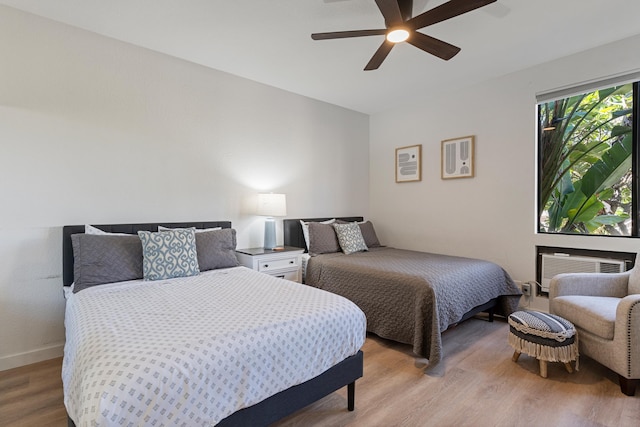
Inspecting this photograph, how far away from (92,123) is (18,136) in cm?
48

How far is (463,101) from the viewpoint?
3.84 metres

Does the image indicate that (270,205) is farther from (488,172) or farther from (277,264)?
(488,172)

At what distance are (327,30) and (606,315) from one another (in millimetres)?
2891

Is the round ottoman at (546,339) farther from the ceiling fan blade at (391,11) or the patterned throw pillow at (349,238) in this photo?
the ceiling fan blade at (391,11)

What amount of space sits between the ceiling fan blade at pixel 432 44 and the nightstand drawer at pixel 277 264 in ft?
7.40

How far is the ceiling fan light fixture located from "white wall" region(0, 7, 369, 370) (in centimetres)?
187

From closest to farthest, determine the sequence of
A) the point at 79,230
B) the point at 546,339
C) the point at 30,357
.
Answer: the point at 546,339, the point at 30,357, the point at 79,230

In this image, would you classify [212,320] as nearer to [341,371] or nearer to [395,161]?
[341,371]

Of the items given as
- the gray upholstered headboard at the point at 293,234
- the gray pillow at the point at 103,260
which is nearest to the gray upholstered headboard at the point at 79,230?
the gray pillow at the point at 103,260

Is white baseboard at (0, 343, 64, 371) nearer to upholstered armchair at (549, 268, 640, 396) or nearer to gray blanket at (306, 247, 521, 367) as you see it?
gray blanket at (306, 247, 521, 367)

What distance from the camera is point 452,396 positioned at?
6.57 ft

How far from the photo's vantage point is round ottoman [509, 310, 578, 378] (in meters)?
2.16

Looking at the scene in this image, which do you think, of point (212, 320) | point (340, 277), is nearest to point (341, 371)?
point (212, 320)

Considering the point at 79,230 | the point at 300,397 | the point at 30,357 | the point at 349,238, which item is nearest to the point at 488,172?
the point at 349,238
